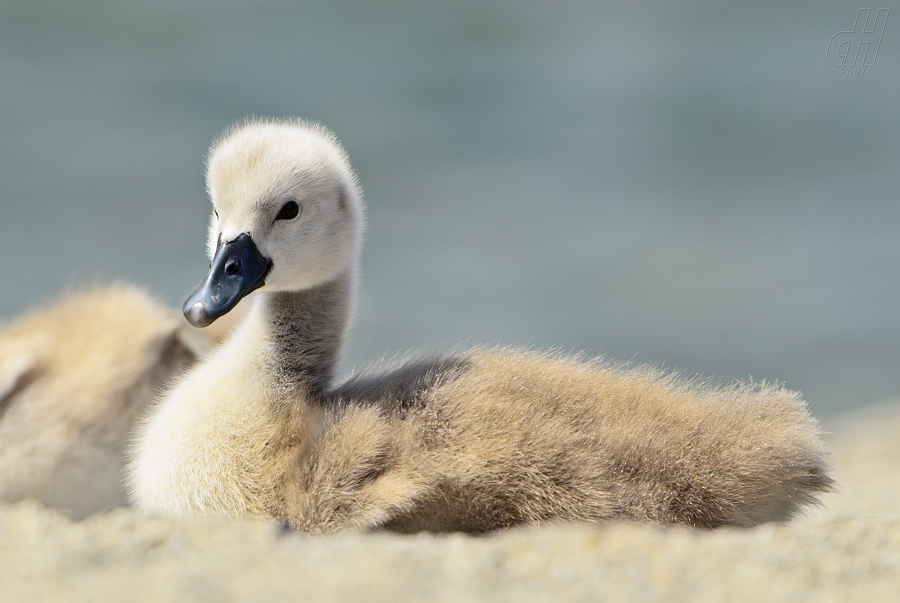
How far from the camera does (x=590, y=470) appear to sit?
2752 millimetres

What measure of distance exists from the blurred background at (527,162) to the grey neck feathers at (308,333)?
3.75 metres

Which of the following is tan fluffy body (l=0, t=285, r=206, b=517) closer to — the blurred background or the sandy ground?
the sandy ground

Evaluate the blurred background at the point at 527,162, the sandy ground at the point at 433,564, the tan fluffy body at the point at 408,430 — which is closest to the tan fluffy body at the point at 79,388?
the tan fluffy body at the point at 408,430

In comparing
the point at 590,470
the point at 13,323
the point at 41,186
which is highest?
the point at 590,470

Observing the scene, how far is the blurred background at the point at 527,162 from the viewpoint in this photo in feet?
28.0

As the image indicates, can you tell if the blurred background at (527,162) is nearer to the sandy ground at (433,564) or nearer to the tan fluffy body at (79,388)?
the tan fluffy body at (79,388)

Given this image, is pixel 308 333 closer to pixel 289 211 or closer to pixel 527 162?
pixel 289 211

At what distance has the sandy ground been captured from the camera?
2014 millimetres

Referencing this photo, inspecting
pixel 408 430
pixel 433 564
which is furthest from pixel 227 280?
pixel 433 564

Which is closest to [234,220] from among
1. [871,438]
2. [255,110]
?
Answer: [871,438]

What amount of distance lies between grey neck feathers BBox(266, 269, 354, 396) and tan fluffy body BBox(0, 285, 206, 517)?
0.86 meters

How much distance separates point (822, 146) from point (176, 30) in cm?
810

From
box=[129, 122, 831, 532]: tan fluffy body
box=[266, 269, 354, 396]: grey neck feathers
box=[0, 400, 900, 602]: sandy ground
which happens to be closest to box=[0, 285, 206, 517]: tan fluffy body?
box=[129, 122, 831, 532]: tan fluffy body

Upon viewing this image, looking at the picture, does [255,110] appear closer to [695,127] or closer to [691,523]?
[695,127]
